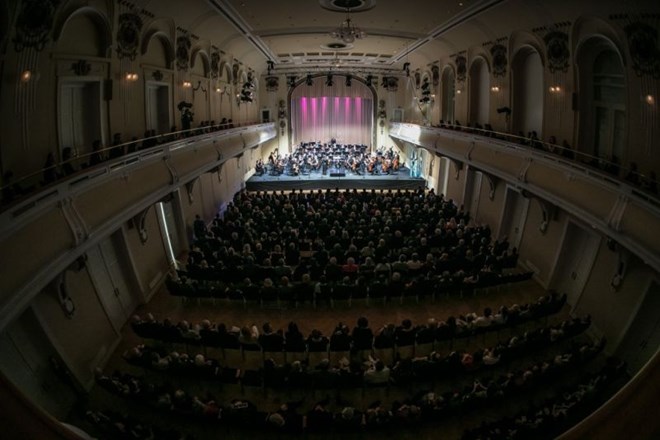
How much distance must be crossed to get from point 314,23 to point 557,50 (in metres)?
9.87

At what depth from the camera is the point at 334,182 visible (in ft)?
85.9

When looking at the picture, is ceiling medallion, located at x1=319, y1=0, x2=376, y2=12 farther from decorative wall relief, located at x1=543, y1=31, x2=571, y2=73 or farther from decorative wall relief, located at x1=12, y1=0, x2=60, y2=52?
decorative wall relief, located at x1=12, y1=0, x2=60, y2=52

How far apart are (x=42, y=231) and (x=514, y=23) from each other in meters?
15.2

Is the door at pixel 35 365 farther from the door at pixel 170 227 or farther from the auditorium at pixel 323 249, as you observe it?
the door at pixel 170 227

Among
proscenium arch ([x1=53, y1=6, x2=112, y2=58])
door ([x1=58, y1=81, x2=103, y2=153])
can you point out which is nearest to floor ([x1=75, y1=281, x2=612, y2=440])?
door ([x1=58, y1=81, x2=103, y2=153])

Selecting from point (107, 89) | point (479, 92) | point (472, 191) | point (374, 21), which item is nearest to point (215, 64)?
point (374, 21)

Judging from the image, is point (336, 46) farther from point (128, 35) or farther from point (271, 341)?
point (271, 341)

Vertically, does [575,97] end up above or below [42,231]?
above

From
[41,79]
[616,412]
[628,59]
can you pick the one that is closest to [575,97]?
[628,59]

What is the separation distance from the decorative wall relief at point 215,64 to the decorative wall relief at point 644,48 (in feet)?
54.9

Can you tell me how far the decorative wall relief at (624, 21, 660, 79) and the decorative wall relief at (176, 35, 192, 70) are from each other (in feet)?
46.3

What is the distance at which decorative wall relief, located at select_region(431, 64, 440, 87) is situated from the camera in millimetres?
25250

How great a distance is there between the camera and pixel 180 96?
1622 cm

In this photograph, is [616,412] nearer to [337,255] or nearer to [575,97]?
[337,255]
